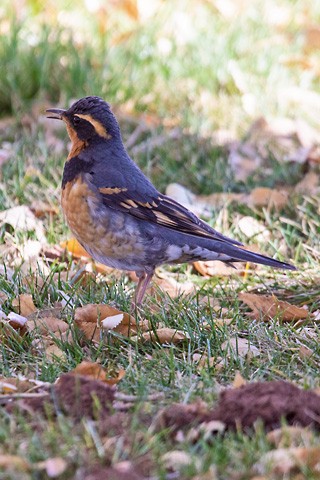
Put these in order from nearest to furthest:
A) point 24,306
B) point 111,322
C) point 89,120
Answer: point 111,322 < point 24,306 < point 89,120

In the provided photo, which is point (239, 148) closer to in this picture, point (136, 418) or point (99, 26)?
point (99, 26)

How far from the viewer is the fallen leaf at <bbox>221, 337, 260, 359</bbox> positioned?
4.55 m

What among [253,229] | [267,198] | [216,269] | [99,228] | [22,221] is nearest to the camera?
[99,228]

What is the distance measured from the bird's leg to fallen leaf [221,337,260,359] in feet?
2.62

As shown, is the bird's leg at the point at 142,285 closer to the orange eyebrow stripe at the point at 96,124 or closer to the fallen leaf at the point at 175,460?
the orange eyebrow stripe at the point at 96,124

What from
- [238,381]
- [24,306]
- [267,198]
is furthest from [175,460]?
[267,198]

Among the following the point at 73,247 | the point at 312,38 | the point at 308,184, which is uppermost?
the point at 312,38

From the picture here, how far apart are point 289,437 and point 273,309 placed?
6.34ft

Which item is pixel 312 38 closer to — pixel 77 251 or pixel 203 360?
pixel 77 251

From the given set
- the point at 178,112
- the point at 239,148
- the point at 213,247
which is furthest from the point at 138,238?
the point at 178,112

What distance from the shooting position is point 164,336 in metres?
4.74

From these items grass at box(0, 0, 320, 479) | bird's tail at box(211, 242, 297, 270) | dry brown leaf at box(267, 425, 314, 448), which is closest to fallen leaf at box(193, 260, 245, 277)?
grass at box(0, 0, 320, 479)

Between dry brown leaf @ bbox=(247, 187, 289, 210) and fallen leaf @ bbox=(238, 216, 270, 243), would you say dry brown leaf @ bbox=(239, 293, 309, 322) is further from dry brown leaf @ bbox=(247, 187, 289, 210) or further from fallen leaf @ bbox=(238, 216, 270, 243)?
dry brown leaf @ bbox=(247, 187, 289, 210)

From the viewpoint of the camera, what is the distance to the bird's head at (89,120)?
5891mm
